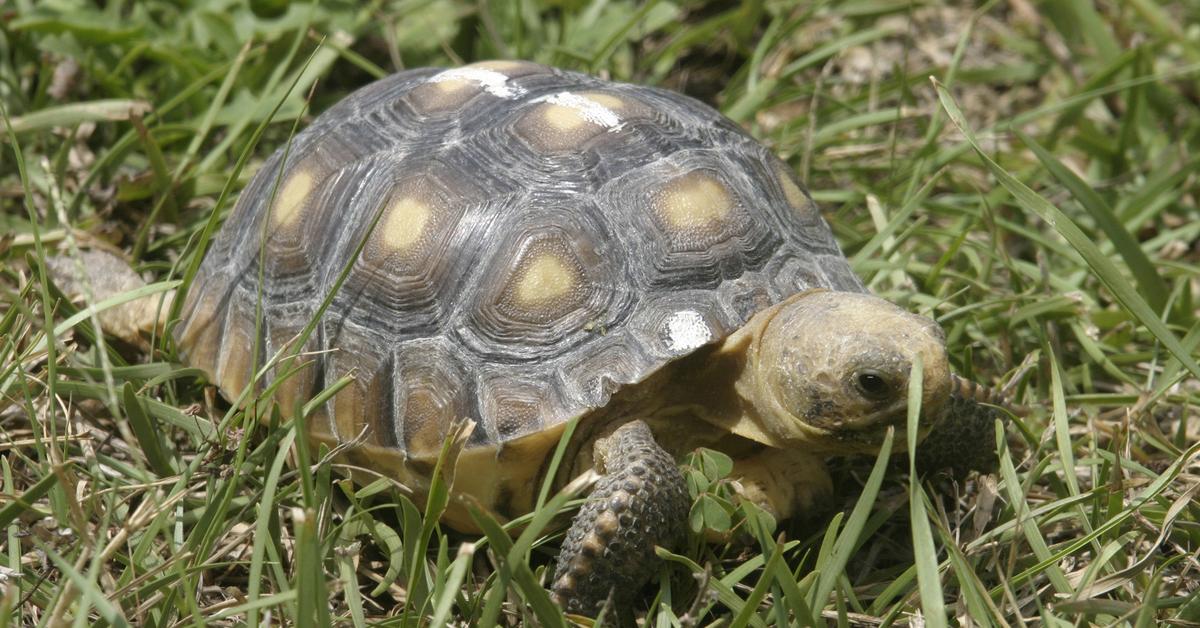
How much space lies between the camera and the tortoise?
278 cm

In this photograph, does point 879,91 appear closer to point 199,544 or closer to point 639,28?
point 639,28

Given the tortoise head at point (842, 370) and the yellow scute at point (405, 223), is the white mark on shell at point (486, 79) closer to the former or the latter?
the yellow scute at point (405, 223)

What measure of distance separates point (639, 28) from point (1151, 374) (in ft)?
9.39

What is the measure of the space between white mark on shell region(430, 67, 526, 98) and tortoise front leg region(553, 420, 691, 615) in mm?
1294

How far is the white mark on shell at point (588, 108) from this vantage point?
3.29 meters

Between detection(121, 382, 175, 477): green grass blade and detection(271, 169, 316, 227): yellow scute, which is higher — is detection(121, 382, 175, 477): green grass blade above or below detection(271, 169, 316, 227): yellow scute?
below

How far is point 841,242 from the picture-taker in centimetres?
437

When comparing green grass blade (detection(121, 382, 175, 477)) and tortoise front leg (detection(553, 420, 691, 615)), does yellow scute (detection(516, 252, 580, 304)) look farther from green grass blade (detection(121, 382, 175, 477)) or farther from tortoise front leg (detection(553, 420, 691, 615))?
green grass blade (detection(121, 382, 175, 477))

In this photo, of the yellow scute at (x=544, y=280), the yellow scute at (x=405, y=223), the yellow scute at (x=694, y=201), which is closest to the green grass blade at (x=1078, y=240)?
the yellow scute at (x=694, y=201)

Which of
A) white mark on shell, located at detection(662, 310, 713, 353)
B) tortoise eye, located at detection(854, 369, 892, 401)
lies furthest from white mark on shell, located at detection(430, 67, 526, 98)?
tortoise eye, located at detection(854, 369, 892, 401)

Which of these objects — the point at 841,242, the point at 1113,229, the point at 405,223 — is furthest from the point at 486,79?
the point at 1113,229

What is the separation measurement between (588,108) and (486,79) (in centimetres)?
44

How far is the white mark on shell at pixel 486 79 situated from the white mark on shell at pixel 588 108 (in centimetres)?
13

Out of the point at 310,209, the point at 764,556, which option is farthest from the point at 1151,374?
the point at 310,209
